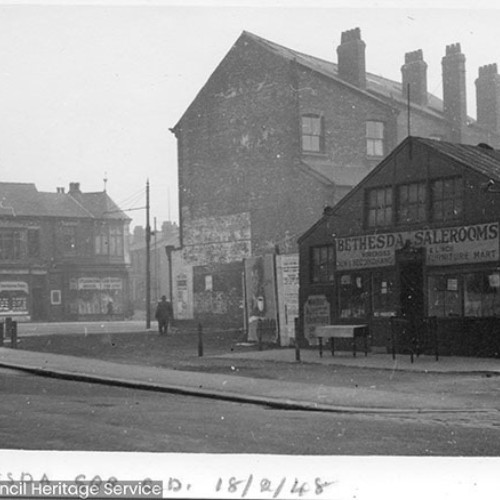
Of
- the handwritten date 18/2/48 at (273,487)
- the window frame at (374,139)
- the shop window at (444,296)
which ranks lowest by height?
the handwritten date 18/2/48 at (273,487)

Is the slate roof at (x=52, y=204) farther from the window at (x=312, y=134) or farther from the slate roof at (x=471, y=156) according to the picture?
the slate roof at (x=471, y=156)

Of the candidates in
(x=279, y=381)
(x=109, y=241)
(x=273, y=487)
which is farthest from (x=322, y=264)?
(x=109, y=241)

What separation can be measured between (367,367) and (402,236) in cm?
438

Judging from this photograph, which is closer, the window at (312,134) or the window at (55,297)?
the window at (312,134)

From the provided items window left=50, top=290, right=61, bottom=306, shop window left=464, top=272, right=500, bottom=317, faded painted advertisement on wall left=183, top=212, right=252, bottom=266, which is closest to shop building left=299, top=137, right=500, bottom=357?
shop window left=464, top=272, right=500, bottom=317

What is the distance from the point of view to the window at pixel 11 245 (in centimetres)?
5475

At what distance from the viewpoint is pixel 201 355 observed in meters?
20.7

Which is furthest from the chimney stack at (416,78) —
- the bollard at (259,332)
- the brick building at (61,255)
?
the brick building at (61,255)

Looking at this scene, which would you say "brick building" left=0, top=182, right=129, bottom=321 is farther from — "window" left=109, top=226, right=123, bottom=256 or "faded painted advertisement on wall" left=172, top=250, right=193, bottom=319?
"faded painted advertisement on wall" left=172, top=250, right=193, bottom=319

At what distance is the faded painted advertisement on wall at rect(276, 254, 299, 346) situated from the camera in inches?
936

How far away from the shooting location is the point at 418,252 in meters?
20.1

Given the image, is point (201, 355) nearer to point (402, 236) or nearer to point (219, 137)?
point (402, 236)

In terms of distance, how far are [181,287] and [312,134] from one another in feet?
29.3

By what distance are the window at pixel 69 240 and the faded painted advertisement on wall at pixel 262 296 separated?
112ft
